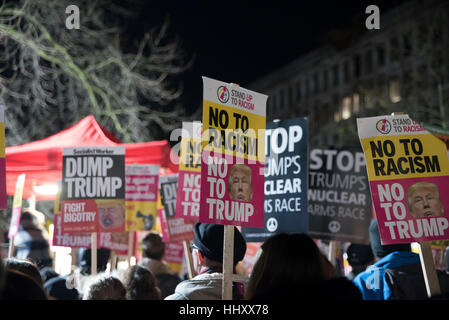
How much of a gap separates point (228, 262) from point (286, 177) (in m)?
2.80

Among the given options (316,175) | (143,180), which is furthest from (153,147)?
(316,175)

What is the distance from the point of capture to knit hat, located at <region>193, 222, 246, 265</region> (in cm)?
438

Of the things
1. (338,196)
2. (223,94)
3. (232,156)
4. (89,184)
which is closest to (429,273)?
(232,156)

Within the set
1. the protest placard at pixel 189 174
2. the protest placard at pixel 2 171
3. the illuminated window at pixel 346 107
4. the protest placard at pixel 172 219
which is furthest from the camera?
the illuminated window at pixel 346 107

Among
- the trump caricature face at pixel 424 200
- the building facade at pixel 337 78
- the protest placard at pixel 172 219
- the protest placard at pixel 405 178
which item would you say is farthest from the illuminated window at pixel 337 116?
the trump caricature face at pixel 424 200

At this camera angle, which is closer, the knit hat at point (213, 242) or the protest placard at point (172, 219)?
the knit hat at point (213, 242)

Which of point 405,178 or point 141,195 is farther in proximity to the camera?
point 141,195

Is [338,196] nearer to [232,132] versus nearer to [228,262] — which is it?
[232,132]

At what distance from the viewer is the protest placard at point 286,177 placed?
21.6 ft

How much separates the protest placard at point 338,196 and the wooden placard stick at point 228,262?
13.3 ft

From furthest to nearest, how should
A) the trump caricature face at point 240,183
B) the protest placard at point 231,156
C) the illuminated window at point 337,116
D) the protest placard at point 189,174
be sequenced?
1. the illuminated window at point 337,116
2. the protest placard at point 189,174
3. the trump caricature face at point 240,183
4. the protest placard at point 231,156

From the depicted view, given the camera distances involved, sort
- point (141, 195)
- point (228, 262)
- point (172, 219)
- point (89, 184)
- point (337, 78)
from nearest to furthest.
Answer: point (228, 262), point (89, 184), point (172, 219), point (141, 195), point (337, 78)

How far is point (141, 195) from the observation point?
32.0ft

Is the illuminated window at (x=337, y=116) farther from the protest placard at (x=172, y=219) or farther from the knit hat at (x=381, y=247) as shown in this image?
the knit hat at (x=381, y=247)
